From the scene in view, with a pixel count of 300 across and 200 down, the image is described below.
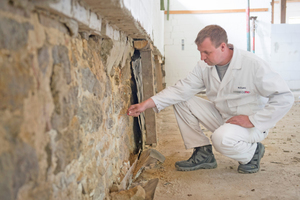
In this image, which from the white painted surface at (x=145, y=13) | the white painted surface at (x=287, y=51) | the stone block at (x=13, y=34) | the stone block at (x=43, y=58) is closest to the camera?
the stone block at (x=13, y=34)

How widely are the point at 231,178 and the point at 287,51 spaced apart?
734 cm

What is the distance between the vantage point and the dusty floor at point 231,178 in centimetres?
195

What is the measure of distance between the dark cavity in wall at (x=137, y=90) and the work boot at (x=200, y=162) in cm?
64

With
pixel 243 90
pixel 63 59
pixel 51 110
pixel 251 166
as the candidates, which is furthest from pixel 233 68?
pixel 51 110

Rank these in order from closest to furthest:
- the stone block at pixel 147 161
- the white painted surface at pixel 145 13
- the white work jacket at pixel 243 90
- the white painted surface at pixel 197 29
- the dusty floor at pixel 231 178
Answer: the white painted surface at pixel 145 13, the dusty floor at pixel 231 178, the white work jacket at pixel 243 90, the stone block at pixel 147 161, the white painted surface at pixel 197 29

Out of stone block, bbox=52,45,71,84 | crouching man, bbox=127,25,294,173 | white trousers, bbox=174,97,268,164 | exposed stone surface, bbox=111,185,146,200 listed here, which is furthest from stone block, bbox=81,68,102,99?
white trousers, bbox=174,97,268,164

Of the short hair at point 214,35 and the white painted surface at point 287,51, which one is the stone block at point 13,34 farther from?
the white painted surface at point 287,51

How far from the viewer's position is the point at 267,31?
7691mm

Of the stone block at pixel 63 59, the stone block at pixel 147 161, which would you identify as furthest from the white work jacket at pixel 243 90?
the stone block at pixel 63 59

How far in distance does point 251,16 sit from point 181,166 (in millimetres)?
6450

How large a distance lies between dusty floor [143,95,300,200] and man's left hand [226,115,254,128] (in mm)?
439

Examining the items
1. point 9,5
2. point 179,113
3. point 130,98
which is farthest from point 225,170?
point 9,5

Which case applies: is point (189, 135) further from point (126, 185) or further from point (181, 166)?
point (126, 185)

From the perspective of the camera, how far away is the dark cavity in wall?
2.88 meters
